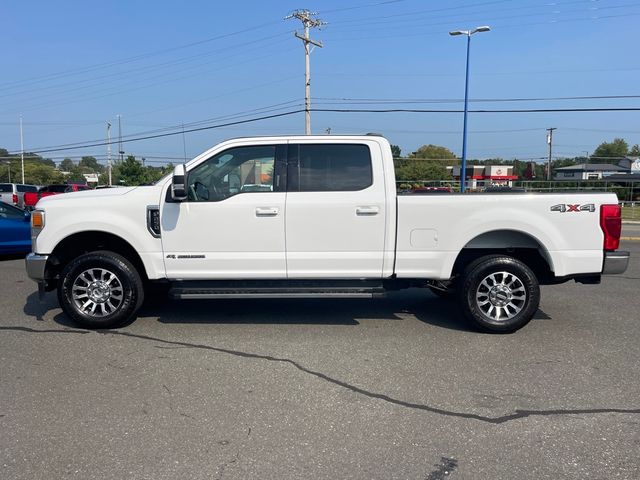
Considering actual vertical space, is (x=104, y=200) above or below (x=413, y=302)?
above

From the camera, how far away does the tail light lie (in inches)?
220

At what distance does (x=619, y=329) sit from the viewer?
601 centimetres

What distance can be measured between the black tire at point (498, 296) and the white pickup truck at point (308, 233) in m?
0.01

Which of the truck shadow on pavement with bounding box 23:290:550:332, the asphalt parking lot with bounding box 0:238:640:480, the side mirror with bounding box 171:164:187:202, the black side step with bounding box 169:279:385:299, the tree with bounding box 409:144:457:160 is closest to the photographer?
the asphalt parking lot with bounding box 0:238:640:480

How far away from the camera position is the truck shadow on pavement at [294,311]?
6.25 metres

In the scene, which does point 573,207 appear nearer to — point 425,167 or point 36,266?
point 36,266

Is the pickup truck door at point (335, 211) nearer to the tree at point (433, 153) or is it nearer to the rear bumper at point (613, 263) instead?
the rear bumper at point (613, 263)

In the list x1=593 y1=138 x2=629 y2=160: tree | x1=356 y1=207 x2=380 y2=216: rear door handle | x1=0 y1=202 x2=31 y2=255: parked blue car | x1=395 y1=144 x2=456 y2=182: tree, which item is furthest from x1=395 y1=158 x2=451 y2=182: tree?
x1=356 y1=207 x2=380 y2=216: rear door handle

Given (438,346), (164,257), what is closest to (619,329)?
(438,346)

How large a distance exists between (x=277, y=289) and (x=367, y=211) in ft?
4.23

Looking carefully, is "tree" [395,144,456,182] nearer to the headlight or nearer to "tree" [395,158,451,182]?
"tree" [395,158,451,182]

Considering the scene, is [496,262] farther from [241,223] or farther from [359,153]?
[241,223]

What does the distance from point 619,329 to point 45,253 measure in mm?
6480

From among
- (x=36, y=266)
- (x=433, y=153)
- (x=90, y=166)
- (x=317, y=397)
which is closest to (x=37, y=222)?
(x=36, y=266)
